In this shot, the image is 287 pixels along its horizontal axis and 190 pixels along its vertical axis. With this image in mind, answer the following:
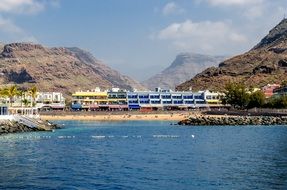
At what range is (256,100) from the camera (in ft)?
627

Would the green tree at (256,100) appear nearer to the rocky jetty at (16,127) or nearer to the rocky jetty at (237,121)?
the rocky jetty at (237,121)

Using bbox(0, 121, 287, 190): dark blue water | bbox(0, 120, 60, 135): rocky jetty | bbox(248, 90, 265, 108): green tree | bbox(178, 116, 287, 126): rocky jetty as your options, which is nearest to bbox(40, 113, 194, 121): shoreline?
bbox(248, 90, 265, 108): green tree

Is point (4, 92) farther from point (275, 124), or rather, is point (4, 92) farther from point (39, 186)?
point (39, 186)

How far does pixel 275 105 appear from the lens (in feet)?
593

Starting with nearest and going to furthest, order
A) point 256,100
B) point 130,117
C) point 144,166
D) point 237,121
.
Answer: point 144,166 → point 237,121 → point 256,100 → point 130,117

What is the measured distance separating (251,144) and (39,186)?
45.9 metres

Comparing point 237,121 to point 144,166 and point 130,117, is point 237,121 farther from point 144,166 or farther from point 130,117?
point 144,166

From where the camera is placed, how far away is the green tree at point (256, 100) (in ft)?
622

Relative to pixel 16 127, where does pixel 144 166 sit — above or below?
below

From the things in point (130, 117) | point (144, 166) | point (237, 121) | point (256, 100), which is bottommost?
point (144, 166)

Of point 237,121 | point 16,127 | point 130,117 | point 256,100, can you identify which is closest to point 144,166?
point 16,127

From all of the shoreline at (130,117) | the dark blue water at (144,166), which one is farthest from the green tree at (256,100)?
the dark blue water at (144,166)

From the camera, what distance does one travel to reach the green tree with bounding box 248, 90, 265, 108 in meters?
190

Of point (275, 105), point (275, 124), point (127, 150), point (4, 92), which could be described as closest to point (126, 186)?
point (127, 150)
